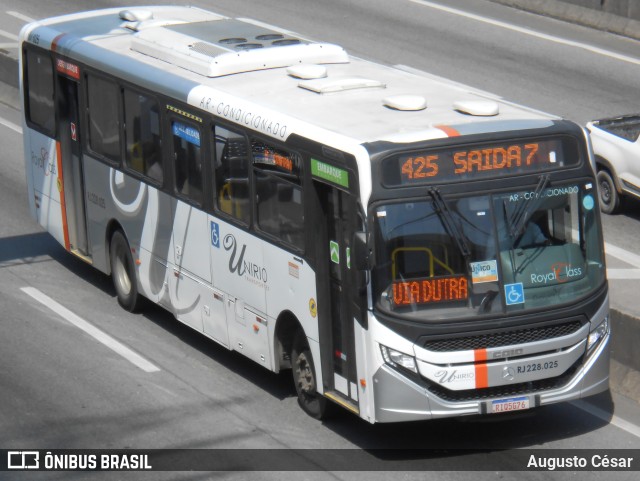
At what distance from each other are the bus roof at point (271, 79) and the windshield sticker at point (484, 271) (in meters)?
1.09

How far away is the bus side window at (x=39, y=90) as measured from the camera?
16.3 m

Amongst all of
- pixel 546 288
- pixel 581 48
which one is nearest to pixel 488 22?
pixel 581 48

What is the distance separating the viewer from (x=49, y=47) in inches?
631

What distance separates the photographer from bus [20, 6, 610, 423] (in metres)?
10.4

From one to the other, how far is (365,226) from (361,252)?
24cm

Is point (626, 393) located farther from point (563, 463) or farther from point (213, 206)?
point (213, 206)

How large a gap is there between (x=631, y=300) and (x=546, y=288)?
3419 millimetres

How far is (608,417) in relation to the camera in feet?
38.8

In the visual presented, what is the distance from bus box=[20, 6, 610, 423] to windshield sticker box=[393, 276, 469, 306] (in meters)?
0.01

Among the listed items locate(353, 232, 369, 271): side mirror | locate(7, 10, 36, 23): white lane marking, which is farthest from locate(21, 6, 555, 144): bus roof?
locate(7, 10, 36, 23): white lane marking

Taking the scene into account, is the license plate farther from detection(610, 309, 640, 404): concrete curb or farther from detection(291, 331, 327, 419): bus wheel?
detection(610, 309, 640, 404): concrete curb

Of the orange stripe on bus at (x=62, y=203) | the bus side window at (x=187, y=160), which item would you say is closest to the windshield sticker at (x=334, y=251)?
the bus side window at (x=187, y=160)

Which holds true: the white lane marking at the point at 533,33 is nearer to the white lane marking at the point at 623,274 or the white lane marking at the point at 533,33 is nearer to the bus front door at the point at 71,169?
the white lane marking at the point at 623,274

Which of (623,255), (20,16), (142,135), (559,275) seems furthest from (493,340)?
(20,16)
